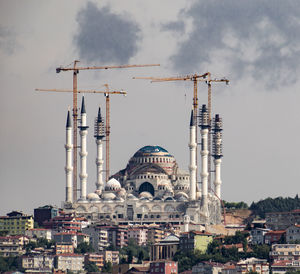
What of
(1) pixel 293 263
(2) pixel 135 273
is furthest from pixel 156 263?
(1) pixel 293 263

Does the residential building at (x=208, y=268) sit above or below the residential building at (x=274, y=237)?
below

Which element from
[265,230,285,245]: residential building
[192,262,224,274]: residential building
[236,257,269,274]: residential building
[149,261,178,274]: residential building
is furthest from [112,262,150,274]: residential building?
[265,230,285,245]: residential building

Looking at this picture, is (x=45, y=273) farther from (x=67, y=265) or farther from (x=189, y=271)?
(x=189, y=271)

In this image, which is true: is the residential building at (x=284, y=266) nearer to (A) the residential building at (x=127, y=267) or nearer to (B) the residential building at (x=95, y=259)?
(A) the residential building at (x=127, y=267)

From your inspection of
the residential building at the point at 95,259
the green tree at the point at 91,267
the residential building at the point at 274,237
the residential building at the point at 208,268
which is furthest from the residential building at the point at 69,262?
the residential building at the point at 274,237

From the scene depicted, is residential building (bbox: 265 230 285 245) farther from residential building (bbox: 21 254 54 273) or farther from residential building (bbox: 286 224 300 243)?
residential building (bbox: 21 254 54 273)
